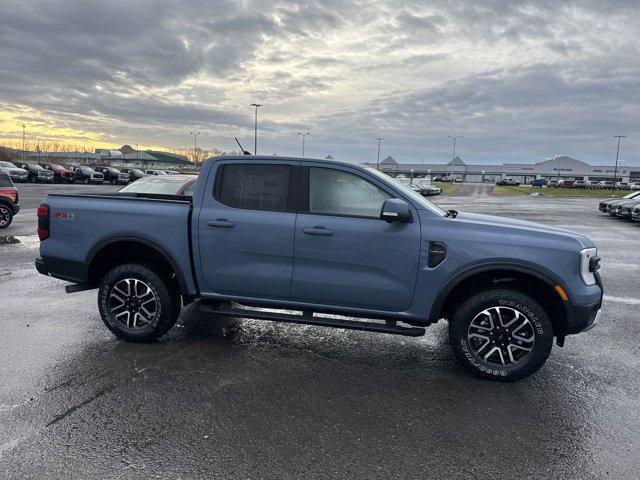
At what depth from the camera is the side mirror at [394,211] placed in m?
3.78

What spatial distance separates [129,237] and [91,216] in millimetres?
520

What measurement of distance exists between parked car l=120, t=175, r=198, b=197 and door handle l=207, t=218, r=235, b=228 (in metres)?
5.41

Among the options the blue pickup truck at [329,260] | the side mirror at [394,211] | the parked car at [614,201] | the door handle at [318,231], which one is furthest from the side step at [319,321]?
the parked car at [614,201]

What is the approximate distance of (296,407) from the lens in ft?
11.3

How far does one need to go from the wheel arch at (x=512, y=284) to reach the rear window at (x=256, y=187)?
1.70 m

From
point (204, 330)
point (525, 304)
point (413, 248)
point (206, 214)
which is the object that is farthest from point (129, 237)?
point (525, 304)

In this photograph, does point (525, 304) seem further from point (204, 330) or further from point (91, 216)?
point (91, 216)

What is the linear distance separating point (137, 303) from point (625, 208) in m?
21.2

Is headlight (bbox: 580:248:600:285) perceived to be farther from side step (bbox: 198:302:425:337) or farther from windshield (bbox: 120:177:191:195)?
windshield (bbox: 120:177:191:195)

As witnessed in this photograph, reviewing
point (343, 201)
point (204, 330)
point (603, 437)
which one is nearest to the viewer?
point (603, 437)

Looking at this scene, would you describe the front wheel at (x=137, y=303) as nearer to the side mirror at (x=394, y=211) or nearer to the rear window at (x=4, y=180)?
the side mirror at (x=394, y=211)

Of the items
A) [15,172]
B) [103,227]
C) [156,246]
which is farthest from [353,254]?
[15,172]

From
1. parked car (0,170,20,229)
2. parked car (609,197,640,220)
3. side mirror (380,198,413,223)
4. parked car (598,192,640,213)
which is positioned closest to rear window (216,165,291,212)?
side mirror (380,198,413,223)

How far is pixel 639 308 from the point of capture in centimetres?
632
